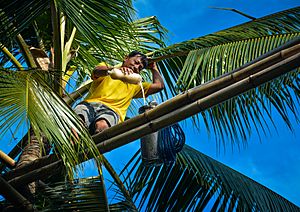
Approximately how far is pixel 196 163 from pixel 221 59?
112 cm

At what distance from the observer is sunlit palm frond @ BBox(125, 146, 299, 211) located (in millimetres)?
5738

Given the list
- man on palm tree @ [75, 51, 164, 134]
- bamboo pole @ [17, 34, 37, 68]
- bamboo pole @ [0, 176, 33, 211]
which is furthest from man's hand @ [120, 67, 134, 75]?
bamboo pole @ [17, 34, 37, 68]

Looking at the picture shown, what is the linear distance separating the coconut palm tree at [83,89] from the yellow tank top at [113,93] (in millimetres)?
232

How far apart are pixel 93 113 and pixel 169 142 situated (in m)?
0.49

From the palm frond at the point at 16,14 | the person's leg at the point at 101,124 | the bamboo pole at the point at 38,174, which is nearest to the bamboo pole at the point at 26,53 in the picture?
the palm frond at the point at 16,14

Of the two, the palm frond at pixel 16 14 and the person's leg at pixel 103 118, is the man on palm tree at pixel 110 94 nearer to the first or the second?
the person's leg at pixel 103 118

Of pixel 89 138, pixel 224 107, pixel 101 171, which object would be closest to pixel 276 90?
pixel 224 107

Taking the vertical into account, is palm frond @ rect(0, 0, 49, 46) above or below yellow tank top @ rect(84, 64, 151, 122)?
above

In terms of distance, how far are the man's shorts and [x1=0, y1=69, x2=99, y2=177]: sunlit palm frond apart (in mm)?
492

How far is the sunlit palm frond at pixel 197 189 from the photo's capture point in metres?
5.74

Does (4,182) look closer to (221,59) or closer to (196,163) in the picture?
(221,59)

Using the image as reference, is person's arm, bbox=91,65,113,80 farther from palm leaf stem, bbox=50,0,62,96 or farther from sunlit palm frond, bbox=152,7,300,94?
sunlit palm frond, bbox=152,7,300,94

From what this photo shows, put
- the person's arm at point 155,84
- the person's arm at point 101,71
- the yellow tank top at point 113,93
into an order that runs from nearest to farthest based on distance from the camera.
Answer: the person's arm at point 101,71
the yellow tank top at point 113,93
the person's arm at point 155,84

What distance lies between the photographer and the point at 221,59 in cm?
530
